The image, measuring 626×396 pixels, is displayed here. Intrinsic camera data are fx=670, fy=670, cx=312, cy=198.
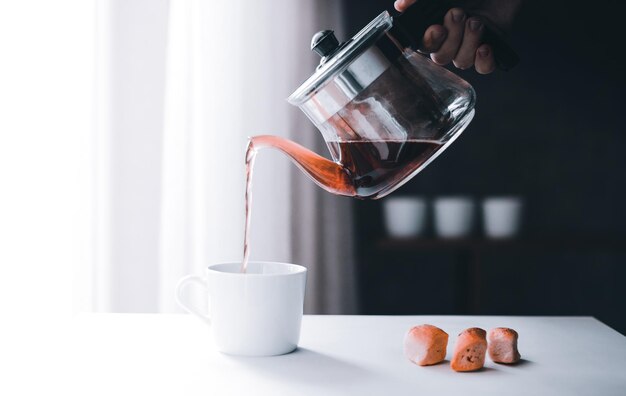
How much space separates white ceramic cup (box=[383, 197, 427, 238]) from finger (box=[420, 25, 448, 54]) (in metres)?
1.23

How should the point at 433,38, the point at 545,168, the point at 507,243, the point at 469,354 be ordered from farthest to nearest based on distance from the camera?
the point at 545,168, the point at 507,243, the point at 433,38, the point at 469,354

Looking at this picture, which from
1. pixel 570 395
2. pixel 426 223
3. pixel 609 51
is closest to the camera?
pixel 570 395

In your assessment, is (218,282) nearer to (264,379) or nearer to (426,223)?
(264,379)

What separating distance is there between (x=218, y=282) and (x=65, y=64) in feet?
4.77

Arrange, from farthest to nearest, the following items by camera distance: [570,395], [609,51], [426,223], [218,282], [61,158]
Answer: [609,51] → [426,223] → [61,158] → [218,282] → [570,395]

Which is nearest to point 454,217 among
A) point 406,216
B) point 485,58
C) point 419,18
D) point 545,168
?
point 406,216

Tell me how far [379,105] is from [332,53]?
8 cm

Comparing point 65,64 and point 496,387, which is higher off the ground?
point 65,64

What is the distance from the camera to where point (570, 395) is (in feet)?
2.04

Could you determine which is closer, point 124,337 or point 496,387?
point 496,387

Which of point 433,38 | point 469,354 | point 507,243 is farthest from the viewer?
point 507,243

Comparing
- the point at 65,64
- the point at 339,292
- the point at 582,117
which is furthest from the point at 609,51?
the point at 65,64

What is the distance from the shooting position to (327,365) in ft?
2.34

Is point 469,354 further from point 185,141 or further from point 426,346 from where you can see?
point 185,141
